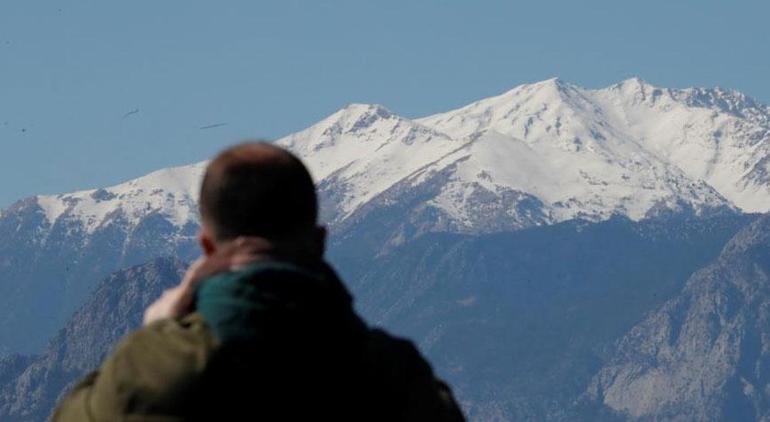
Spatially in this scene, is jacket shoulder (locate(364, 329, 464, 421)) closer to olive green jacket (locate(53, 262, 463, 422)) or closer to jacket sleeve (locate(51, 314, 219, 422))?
olive green jacket (locate(53, 262, 463, 422))

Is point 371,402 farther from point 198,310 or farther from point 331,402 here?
point 198,310

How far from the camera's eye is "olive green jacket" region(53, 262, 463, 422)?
6852mm

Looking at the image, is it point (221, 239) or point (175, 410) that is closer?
point (175, 410)

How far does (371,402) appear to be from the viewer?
7.24 meters

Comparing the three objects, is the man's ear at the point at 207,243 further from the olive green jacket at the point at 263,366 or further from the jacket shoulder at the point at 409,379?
the jacket shoulder at the point at 409,379

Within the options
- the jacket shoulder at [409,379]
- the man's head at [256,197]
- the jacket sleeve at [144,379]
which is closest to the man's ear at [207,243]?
the man's head at [256,197]

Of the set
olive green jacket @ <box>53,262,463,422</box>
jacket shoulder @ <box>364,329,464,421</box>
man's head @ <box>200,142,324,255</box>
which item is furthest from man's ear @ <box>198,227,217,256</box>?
jacket shoulder @ <box>364,329,464,421</box>

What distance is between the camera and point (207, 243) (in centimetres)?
739

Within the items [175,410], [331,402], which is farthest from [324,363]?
[175,410]

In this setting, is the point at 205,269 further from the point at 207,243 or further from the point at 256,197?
the point at 256,197

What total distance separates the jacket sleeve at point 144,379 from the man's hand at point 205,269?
159mm

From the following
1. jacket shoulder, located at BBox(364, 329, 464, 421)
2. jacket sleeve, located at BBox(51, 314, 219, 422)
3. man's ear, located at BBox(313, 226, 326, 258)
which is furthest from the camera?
man's ear, located at BBox(313, 226, 326, 258)

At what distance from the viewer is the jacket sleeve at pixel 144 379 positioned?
6.79m

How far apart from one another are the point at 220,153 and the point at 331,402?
919mm
